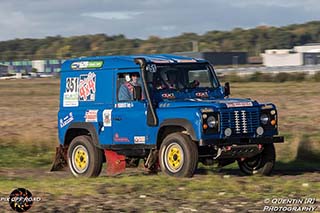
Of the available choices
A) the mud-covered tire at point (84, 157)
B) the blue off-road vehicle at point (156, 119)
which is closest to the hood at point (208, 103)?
the blue off-road vehicle at point (156, 119)

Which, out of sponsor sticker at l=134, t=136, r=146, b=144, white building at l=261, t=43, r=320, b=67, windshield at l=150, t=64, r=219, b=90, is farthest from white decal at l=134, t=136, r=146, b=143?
white building at l=261, t=43, r=320, b=67

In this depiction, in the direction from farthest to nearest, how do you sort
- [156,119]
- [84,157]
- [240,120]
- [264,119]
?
1. [84,157]
2. [264,119]
3. [156,119]
4. [240,120]

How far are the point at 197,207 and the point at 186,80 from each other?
16.7 ft

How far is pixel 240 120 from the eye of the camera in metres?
13.4

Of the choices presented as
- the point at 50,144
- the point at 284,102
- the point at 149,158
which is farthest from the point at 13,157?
the point at 284,102

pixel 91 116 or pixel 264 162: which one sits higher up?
pixel 91 116

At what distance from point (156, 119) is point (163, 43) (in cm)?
13541

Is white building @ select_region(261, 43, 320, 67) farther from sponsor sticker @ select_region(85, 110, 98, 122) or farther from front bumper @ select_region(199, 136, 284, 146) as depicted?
front bumper @ select_region(199, 136, 284, 146)

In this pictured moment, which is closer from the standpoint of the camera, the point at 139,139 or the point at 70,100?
the point at 139,139

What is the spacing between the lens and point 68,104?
15477 mm

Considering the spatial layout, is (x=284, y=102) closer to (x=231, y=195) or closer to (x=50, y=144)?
(x=50, y=144)

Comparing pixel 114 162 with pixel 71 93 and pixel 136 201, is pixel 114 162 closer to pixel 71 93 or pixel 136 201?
pixel 71 93

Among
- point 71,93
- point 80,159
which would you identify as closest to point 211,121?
point 80,159

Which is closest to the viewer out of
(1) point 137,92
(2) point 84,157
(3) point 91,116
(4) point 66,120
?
(1) point 137,92
